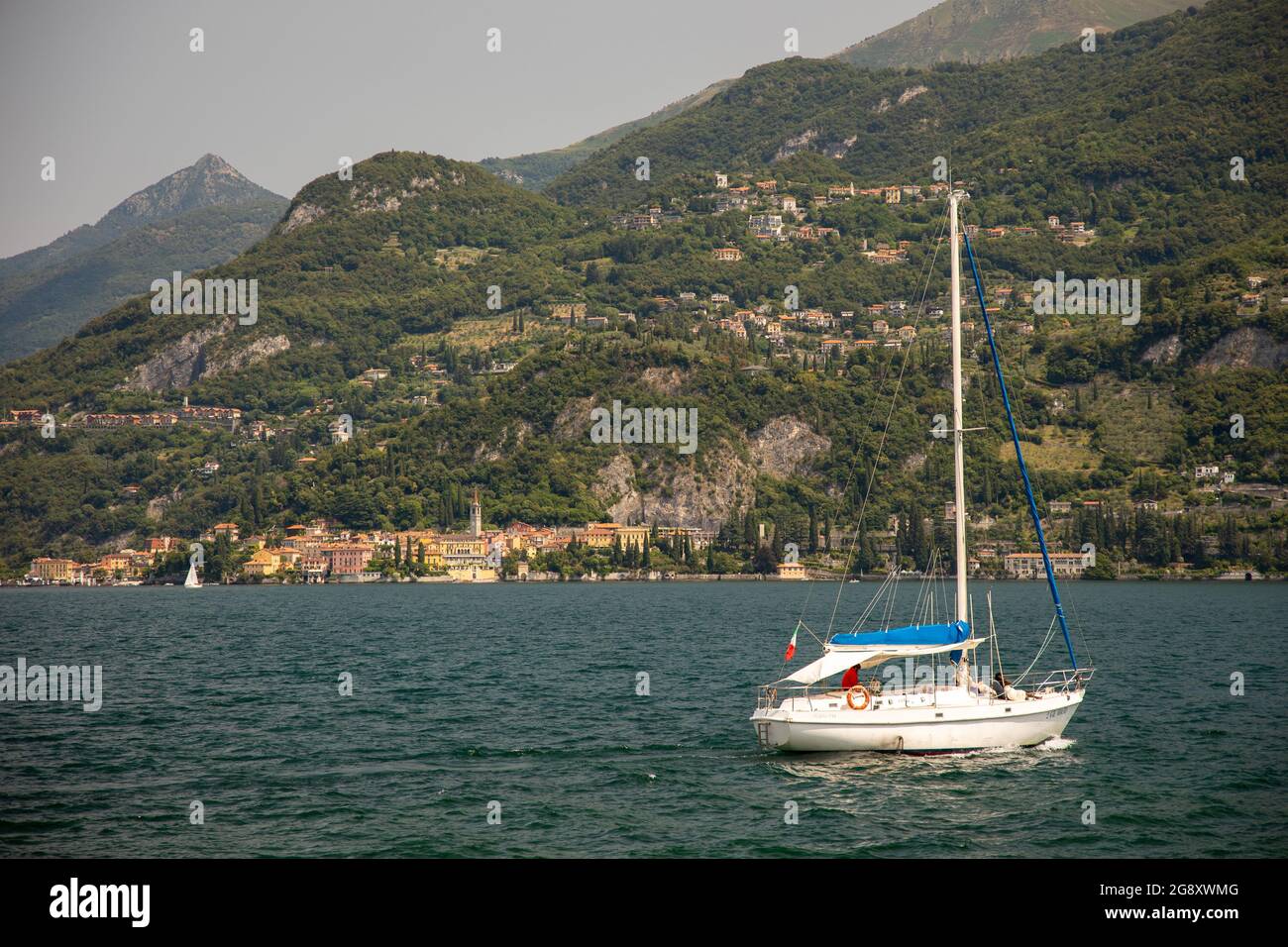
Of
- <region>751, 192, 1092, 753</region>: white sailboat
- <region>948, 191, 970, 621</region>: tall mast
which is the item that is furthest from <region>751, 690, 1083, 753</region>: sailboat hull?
<region>948, 191, 970, 621</region>: tall mast

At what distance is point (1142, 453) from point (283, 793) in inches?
7263

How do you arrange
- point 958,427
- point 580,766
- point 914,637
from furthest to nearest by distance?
point 958,427, point 580,766, point 914,637

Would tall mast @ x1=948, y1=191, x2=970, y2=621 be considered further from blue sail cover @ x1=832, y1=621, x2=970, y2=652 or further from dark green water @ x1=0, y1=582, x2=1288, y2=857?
dark green water @ x1=0, y1=582, x2=1288, y2=857

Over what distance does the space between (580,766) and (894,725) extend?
306 inches

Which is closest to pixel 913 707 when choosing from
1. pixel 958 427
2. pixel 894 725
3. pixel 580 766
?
pixel 894 725

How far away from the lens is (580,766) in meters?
33.9

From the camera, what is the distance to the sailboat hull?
31.0m

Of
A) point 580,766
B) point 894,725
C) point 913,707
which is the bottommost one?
point 580,766


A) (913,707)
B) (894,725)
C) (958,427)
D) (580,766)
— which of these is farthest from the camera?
(958,427)

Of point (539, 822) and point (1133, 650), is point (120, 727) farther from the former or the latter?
point (1133, 650)

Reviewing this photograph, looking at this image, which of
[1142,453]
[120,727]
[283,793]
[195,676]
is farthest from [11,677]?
[1142,453]

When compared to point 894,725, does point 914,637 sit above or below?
above

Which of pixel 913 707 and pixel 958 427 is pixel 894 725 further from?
pixel 958 427

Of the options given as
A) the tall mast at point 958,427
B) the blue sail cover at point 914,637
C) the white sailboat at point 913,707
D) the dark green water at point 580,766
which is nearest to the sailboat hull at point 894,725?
the white sailboat at point 913,707
